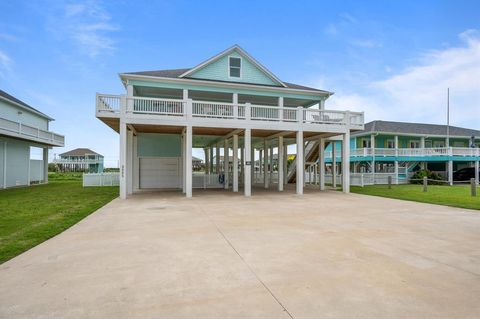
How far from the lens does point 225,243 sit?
5773 millimetres

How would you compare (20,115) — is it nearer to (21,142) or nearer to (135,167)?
(21,142)

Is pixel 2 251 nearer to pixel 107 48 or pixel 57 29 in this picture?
pixel 57 29

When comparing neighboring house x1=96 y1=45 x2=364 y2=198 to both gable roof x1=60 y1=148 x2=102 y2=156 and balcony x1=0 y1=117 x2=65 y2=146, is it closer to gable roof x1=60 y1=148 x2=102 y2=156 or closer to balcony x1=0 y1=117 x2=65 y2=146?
balcony x1=0 y1=117 x2=65 y2=146

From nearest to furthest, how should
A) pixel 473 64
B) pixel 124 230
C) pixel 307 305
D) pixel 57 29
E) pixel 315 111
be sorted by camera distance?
pixel 307 305 < pixel 124 230 < pixel 315 111 < pixel 57 29 < pixel 473 64

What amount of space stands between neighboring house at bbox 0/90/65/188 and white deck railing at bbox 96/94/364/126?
1041 centimetres

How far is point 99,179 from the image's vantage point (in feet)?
74.6

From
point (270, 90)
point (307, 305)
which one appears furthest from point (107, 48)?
Answer: point (307, 305)

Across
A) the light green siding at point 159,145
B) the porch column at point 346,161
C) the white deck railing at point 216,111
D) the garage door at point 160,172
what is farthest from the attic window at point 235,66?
the porch column at point 346,161

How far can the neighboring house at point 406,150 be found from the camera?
89.4 ft

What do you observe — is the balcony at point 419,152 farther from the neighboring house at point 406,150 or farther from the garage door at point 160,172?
the garage door at point 160,172

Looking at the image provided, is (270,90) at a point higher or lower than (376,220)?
higher

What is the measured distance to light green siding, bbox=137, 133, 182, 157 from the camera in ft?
63.6

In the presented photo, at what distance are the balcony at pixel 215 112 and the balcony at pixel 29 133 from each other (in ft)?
32.8

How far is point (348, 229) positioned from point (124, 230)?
575 cm
